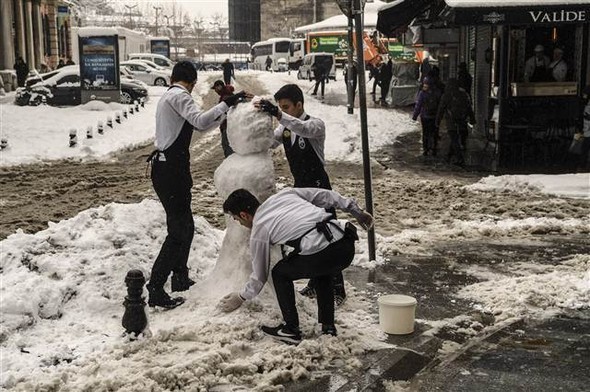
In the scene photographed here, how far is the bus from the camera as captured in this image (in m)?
66.1

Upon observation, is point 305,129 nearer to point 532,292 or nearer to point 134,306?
point 134,306

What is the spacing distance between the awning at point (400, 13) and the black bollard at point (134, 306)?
12.7 meters

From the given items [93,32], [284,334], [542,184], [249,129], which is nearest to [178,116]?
[249,129]

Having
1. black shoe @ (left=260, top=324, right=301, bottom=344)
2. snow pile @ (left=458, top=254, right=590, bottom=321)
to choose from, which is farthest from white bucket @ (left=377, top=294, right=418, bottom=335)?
snow pile @ (left=458, top=254, right=590, bottom=321)

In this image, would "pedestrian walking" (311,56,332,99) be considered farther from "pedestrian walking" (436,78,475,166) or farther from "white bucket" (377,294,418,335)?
"white bucket" (377,294,418,335)

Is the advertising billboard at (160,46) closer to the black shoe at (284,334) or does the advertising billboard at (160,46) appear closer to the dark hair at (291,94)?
the dark hair at (291,94)

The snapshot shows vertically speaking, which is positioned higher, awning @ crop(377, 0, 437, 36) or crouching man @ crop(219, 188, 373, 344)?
awning @ crop(377, 0, 437, 36)

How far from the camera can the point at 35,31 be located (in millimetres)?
49156

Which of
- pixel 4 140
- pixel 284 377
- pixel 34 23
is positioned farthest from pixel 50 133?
pixel 34 23

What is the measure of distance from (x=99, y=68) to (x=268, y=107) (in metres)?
24.2

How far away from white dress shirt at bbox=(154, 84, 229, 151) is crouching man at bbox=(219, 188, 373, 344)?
1.03 m

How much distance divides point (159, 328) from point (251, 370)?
110cm

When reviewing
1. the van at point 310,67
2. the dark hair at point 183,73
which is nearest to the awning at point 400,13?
the dark hair at point 183,73

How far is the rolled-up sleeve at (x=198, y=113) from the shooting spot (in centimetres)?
646
